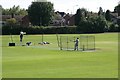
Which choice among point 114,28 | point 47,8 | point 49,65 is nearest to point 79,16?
point 47,8

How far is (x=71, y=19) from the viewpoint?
179125 mm

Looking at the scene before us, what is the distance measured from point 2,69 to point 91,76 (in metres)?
7.32

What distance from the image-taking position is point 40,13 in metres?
148

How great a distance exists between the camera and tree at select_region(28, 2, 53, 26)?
5728 inches

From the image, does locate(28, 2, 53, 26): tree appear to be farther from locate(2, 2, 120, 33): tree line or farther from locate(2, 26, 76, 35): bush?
locate(2, 26, 76, 35): bush

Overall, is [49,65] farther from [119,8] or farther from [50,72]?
[119,8]

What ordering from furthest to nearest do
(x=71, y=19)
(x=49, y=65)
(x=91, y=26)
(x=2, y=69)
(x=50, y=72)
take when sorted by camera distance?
(x=71, y=19) < (x=91, y=26) < (x=49, y=65) < (x=2, y=69) < (x=50, y=72)

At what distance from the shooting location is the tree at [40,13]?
14550 cm

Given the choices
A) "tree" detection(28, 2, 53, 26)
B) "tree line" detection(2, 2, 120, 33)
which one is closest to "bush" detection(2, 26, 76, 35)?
"tree line" detection(2, 2, 120, 33)

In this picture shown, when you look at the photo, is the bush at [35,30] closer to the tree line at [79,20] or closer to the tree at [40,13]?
the tree line at [79,20]

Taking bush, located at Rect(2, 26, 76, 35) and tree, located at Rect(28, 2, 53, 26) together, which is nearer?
bush, located at Rect(2, 26, 76, 35)

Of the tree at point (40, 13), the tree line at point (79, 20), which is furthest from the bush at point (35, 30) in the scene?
the tree at point (40, 13)

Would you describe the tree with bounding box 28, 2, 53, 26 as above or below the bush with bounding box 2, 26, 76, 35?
above

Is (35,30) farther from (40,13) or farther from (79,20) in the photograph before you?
(79,20)
